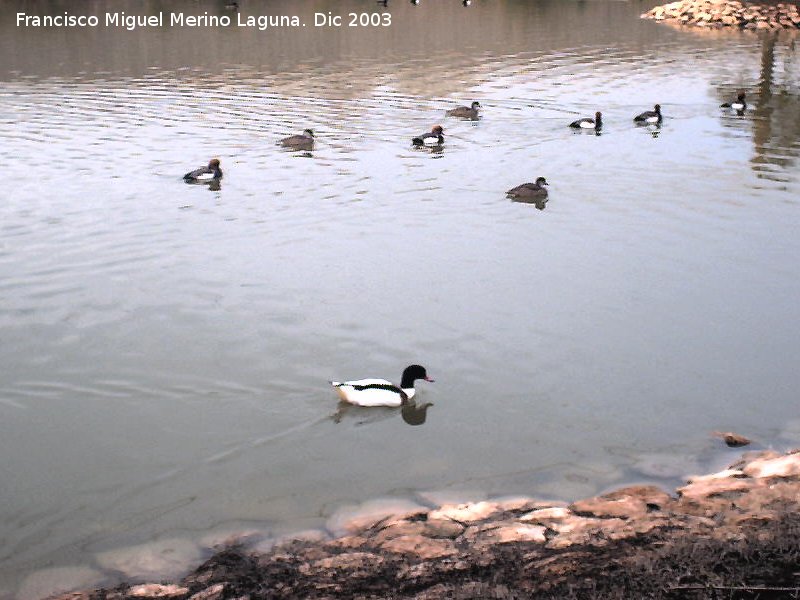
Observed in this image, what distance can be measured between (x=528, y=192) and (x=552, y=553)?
1707 centimetres

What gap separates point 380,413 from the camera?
14.3 meters

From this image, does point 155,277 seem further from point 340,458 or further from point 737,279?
point 737,279

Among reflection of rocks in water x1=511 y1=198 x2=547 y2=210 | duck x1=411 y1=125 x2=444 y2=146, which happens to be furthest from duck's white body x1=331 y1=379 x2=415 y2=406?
duck x1=411 y1=125 x2=444 y2=146

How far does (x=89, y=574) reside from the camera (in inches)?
408

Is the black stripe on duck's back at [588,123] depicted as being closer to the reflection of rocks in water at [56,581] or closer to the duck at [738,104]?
the duck at [738,104]

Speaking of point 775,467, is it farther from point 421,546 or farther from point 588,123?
point 588,123

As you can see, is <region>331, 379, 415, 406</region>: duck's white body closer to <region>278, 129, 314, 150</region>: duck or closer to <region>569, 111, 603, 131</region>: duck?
<region>278, 129, 314, 150</region>: duck

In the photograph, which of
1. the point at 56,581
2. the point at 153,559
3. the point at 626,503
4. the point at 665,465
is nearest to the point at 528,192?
the point at 665,465

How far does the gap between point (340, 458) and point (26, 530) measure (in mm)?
3883

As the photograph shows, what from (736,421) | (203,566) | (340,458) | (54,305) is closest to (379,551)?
(203,566)

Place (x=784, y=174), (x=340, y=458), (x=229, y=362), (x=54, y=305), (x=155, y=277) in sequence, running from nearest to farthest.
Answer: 1. (x=340, y=458)
2. (x=229, y=362)
3. (x=54, y=305)
4. (x=155, y=277)
5. (x=784, y=174)

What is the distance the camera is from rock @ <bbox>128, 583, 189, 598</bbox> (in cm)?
942

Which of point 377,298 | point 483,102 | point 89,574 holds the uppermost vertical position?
point 483,102

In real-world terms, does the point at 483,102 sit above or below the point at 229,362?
above
